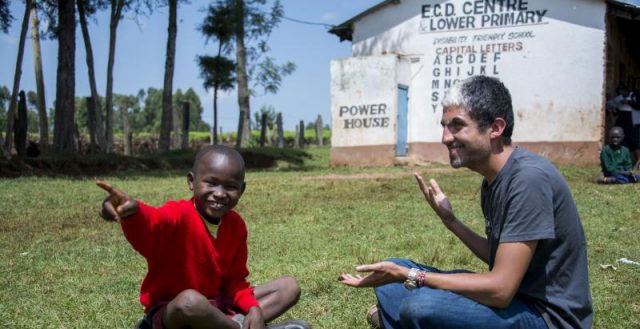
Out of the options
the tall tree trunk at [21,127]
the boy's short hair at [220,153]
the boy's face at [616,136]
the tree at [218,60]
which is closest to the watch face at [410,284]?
the boy's short hair at [220,153]

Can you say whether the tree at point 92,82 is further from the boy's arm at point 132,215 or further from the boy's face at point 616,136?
the boy's arm at point 132,215

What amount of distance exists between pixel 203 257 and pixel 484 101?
1526 mm

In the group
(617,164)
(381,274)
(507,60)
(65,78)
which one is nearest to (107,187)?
(381,274)

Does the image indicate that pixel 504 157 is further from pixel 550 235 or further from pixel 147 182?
pixel 147 182

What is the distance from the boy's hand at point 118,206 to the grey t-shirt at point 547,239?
60.4 inches

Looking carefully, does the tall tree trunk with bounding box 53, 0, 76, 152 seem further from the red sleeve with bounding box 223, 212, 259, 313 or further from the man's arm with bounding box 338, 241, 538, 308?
the man's arm with bounding box 338, 241, 538, 308

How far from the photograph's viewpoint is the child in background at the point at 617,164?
11969 millimetres

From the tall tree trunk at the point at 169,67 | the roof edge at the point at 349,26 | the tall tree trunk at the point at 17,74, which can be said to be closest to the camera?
the tall tree trunk at the point at 17,74

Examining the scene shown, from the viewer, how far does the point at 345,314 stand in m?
4.26

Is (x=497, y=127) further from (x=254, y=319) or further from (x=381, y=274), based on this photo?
(x=254, y=319)

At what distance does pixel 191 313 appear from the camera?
2996 mm

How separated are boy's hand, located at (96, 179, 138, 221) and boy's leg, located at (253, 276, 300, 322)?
3.86 feet

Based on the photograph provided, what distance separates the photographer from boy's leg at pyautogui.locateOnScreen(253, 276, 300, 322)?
3.64 m

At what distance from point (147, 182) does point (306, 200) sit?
4241 mm
